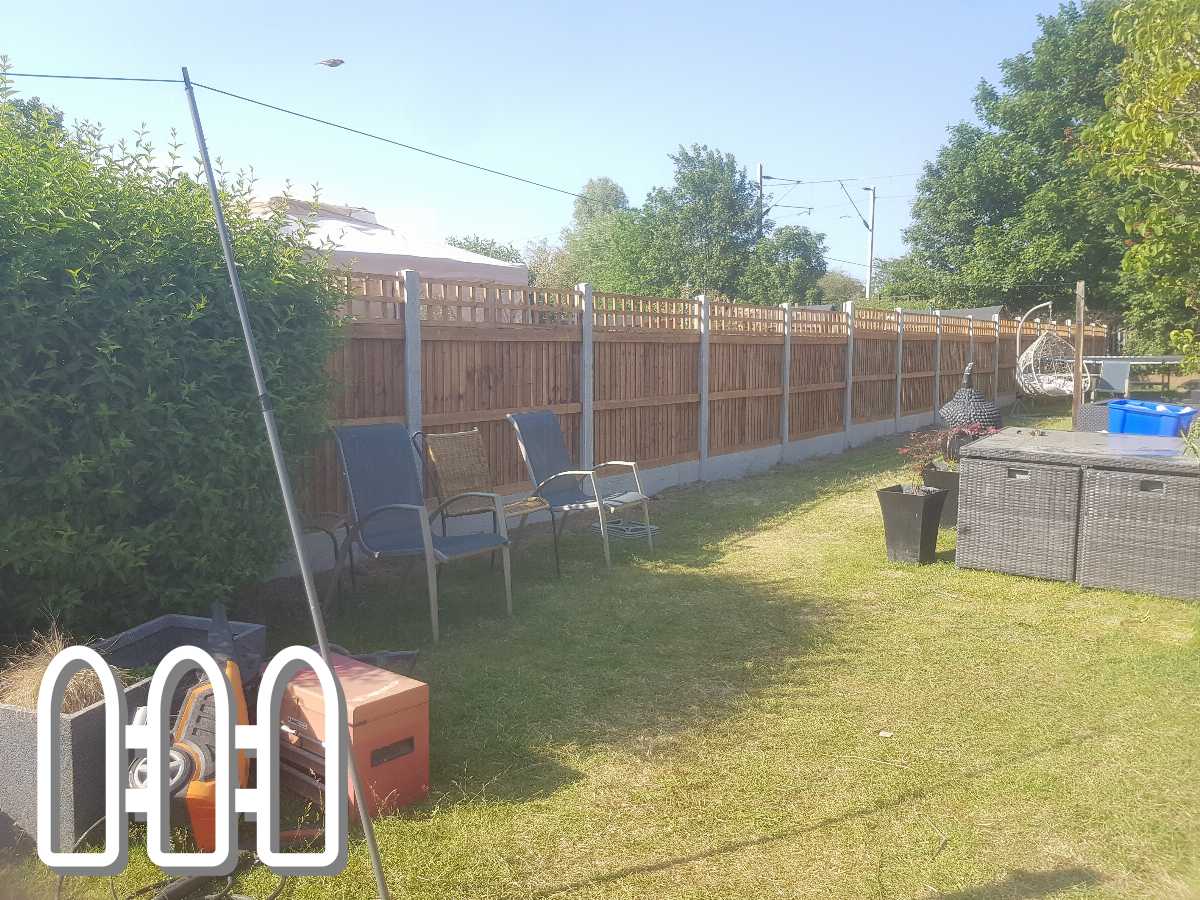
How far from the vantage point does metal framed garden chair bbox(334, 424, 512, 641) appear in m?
4.61

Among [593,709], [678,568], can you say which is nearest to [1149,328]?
[678,568]

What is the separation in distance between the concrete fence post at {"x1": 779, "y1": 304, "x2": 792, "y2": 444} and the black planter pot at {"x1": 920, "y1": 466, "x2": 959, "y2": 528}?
13.0 feet

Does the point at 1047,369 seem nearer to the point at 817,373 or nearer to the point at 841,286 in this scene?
the point at 817,373

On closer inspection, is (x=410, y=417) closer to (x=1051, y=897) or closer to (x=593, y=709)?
(x=593, y=709)

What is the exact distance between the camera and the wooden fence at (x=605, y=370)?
5.79 metres

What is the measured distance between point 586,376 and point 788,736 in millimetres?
4688

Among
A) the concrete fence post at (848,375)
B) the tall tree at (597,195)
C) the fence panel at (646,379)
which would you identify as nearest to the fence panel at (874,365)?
the concrete fence post at (848,375)

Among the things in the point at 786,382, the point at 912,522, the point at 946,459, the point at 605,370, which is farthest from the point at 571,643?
the point at 786,382

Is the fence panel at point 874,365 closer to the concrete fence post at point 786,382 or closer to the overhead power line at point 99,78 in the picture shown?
the concrete fence post at point 786,382

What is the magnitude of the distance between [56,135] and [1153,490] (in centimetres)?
580

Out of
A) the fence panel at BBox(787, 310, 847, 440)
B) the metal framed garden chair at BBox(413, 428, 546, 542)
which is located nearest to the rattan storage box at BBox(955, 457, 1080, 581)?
the metal framed garden chair at BBox(413, 428, 546, 542)

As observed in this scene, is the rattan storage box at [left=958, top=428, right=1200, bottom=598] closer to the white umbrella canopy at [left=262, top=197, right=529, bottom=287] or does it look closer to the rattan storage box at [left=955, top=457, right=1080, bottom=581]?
the rattan storage box at [left=955, top=457, right=1080, bottom=581]

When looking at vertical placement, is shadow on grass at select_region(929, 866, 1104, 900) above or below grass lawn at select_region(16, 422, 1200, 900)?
above

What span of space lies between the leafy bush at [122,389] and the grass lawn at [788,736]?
935 millimetres
